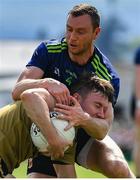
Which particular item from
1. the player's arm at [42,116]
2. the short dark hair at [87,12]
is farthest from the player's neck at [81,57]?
the player's arm at [42,116]

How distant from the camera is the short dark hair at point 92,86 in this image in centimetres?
743

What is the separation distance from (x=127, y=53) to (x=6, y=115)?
20.0 m

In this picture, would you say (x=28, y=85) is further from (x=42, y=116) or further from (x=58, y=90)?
(x=42, y=116)

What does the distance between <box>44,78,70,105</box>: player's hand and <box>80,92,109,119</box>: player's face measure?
210mm

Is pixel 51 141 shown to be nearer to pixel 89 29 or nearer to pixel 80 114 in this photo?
pixel 80 114

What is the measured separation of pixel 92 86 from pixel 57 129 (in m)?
0.62

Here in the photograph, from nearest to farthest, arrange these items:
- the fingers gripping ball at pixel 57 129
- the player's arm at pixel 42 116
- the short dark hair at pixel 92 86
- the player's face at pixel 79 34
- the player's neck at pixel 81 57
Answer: the player's arm at pixel 42 116 < the fingers gripping ball at pixel 57 129 < the short dark hair at pixel 92 86 < the player's face at pixel 79 34 < the player's neck at pixel 81 57

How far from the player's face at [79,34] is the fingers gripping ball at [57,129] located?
878 millimetres

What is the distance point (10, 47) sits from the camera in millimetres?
29453

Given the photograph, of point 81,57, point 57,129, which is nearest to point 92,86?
point 81,57

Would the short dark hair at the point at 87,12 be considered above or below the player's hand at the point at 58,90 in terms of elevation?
above

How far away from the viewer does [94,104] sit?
7398 millimetres

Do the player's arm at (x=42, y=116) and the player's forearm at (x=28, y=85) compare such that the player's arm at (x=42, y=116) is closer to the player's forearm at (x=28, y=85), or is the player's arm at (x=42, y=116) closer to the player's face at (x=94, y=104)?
the player's forearm at (x=28, y=85)

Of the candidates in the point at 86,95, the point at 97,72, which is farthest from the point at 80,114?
the point at 97,72
